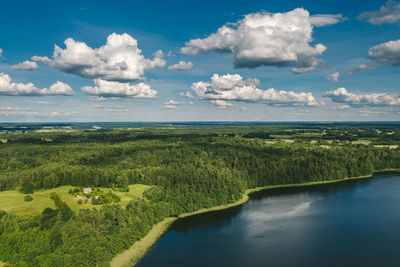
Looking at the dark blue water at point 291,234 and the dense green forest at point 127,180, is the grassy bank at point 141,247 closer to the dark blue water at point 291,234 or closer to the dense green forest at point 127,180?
the dense green forest at point 127,180

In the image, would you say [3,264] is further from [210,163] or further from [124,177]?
[210,163]

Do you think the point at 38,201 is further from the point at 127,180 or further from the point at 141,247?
the point at 141,247

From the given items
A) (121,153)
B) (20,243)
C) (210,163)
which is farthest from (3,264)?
(121,153)

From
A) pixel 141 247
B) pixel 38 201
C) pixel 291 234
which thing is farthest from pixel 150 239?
pixel 38 201

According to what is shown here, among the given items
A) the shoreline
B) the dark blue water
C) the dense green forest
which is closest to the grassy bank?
the shoreline

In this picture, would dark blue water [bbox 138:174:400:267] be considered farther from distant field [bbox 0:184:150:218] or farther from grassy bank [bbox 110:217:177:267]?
distant field [bbox 0:184:150:218]

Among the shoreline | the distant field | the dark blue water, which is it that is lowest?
the dark blue water
